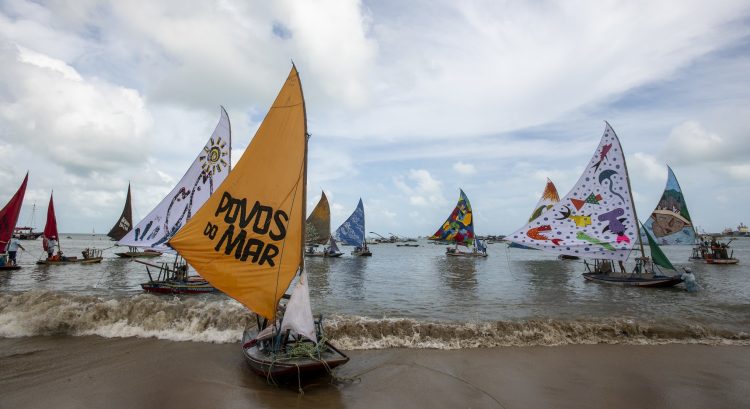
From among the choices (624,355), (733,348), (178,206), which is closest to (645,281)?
(733,348)

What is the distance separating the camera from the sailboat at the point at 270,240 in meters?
8.43

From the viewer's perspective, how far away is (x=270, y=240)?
8734 mm

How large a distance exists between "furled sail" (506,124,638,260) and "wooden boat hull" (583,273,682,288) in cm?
258

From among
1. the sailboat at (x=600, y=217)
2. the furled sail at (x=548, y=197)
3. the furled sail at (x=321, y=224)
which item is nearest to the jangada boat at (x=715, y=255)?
the furled sail at (x=548, y=197)

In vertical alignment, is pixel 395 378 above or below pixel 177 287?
below

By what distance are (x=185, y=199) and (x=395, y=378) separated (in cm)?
1481

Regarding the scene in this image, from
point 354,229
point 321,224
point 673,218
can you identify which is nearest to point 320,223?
point 321,224

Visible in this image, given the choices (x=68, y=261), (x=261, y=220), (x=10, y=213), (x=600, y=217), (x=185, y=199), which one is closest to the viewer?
(x=261, y=220)

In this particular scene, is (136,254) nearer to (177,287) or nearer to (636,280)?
(177,287)

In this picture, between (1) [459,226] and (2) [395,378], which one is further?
(1) [459,226]

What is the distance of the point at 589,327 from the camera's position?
46.2 feet

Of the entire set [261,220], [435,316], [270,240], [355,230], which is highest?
[355,230]

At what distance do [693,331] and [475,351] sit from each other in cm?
885

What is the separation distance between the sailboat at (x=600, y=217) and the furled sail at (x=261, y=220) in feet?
61.1
